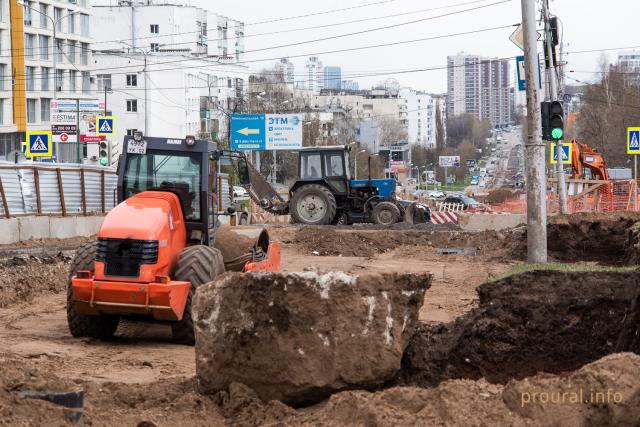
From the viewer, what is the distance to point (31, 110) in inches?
2758

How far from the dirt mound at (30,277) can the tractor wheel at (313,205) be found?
46.8 feet

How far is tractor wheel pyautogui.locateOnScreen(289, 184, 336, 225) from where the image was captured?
109 ft

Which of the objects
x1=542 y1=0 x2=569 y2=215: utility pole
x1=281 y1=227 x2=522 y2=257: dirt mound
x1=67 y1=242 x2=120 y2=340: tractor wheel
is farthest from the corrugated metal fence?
x1=67 y1=242 x2=120 y2=340: tractor wheel

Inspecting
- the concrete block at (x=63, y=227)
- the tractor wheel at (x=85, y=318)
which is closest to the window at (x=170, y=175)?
the tractor wheel at (x=85, y=318)

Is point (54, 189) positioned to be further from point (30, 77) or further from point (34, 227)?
point (30, 77)

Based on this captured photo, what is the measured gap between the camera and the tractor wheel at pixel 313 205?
3325cm

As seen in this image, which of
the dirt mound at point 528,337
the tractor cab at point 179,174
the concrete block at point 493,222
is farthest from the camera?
the concrete block at point 493,222

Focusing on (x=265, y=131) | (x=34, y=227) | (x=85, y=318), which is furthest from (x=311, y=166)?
(x=85, y=318)

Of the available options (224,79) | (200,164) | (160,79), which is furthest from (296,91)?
(200,164)

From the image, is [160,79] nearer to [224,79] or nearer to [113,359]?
[224,79]

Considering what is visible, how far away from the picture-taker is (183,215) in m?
12.8

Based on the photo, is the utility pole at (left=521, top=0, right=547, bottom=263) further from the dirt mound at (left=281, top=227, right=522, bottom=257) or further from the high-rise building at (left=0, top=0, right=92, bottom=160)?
the high-rise building at (left=0, top=0, right=92, bottom=160)

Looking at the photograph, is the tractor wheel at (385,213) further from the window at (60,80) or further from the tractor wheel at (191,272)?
the window at (60,80)

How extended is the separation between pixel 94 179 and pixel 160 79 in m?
54.6
